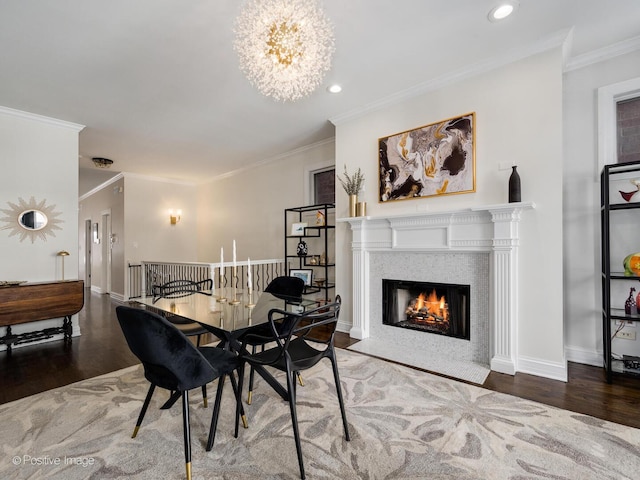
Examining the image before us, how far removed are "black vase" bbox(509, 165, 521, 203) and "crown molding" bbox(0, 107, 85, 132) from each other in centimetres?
518

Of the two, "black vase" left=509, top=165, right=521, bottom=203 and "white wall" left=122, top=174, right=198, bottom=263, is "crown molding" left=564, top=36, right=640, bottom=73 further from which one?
"white wall" left=122, top=174, right=198, bottom=263

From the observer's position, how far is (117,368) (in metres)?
2.88

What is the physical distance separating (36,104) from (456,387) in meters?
5.25

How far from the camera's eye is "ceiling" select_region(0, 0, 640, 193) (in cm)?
216

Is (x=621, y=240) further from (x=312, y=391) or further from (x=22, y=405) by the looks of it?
(x=22, y=405)

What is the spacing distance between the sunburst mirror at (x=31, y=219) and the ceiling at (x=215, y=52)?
45.8 inches

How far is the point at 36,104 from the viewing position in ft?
11.4

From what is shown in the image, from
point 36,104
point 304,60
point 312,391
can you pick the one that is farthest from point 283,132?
point 312,391

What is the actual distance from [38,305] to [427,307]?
14.6 ft

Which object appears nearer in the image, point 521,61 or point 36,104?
point 521,61

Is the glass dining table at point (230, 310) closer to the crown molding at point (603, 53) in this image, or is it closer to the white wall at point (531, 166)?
the white wall at point (531, 166)

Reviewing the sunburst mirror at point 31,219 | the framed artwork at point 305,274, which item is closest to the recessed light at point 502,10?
the framed artwork at point 305,274

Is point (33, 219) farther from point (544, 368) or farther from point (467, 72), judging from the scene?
point (544, 368)

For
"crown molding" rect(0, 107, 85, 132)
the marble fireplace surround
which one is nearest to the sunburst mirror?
"crown molding" rect(0, 107, 85, 132)
